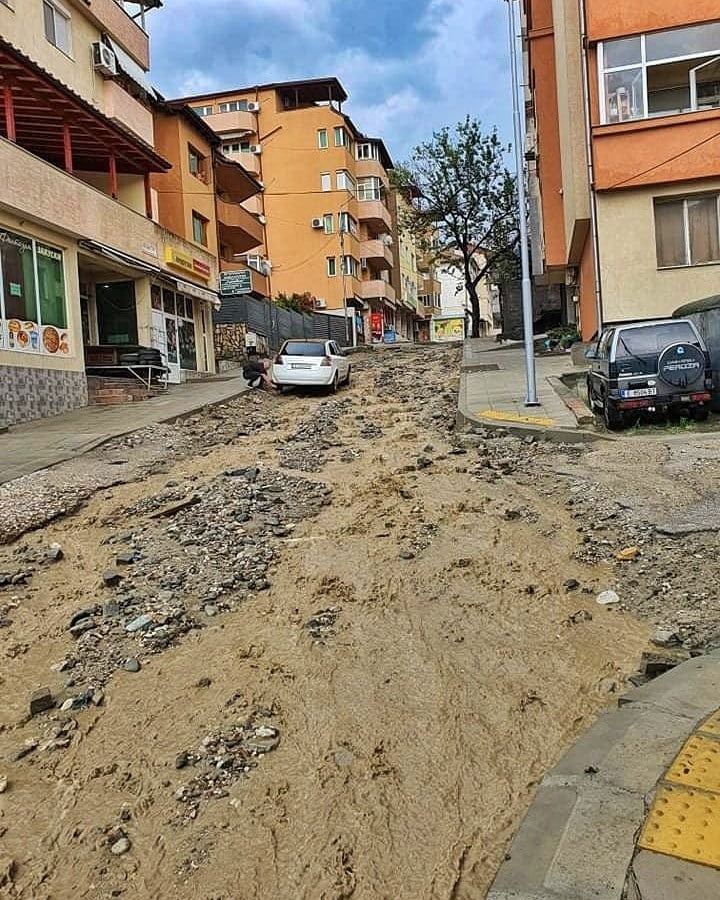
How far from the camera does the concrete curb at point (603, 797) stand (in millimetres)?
2588

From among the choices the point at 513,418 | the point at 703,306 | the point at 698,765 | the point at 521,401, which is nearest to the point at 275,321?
the point at 521,401

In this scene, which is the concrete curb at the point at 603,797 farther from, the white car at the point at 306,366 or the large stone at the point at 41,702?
the white car at the point at 306,366

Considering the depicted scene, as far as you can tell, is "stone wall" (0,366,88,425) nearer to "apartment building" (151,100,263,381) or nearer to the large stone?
"apartment building" (151,100,263,381)

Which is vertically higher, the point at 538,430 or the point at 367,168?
the point at 367,168

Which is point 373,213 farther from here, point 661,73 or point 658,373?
point 658,373

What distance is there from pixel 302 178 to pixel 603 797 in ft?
176

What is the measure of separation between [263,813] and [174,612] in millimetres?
2487

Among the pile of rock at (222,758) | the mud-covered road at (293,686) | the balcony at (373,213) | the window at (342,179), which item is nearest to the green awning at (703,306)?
the mud-covered road at (293,686)

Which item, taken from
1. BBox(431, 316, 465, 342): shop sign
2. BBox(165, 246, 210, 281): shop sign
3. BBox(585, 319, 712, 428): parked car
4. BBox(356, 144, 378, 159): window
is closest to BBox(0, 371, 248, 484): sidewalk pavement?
BBox(165, 246, 210, 281): shop sign

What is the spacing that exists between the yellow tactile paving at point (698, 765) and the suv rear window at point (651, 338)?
9.88 meters

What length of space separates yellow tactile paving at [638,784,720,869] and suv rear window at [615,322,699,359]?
10300 mm

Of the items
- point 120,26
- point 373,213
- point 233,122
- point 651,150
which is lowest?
point 651,150

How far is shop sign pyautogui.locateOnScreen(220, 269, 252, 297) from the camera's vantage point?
103 feet

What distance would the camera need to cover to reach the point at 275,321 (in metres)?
38.5
